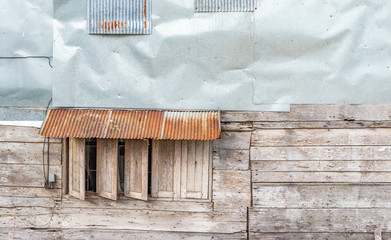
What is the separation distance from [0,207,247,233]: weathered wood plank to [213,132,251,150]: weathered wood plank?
104 centimetres

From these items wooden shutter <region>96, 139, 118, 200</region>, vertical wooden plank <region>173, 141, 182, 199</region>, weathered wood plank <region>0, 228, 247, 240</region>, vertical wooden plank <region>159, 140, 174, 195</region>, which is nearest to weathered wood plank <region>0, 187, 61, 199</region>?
weathered wood plank <region>0, 228, 247, 240</region>

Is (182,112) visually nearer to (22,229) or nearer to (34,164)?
(34,164)

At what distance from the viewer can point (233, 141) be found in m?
4.54

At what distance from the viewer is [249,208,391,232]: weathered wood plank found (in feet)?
14.9

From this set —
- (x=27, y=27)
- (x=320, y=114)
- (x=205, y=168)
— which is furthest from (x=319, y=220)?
(x=27, y=27)

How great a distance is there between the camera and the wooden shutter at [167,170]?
4.57 m

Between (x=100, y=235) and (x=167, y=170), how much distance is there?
1480mm

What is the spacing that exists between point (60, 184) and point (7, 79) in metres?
1.82

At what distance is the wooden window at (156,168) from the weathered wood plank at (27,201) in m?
0.48

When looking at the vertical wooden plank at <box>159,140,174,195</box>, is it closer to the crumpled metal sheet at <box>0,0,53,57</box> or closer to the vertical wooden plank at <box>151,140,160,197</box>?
the vertical wooden plank at <box>151,140,160,197</box>

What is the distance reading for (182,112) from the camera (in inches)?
176

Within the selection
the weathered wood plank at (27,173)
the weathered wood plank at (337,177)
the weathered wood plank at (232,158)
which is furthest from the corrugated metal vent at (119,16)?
the weathered wood plank at (337,177)

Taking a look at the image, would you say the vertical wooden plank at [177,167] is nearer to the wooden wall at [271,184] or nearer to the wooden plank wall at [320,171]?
the wooden wall at [271,184]

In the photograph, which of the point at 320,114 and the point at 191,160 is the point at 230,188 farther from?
the point at 320,114
